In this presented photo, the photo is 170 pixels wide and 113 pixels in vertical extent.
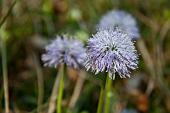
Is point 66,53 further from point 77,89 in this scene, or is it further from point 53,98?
point 77,89

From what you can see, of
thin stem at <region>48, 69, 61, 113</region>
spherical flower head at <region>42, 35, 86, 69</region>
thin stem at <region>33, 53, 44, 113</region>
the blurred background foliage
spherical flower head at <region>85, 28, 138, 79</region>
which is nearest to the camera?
spherical flower head at <region>85, 28, 138, 79</region>

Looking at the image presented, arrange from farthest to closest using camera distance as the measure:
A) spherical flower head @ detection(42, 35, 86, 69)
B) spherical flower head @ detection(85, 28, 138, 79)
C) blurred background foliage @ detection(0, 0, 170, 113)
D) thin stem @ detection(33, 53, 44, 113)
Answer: blurred background foliage @ detection(0, 0, 170, 113)
thin stem @ detection(33, 53, 44, 113)
spherical flower head @ detection(42, 35, 86, 69)
spherical flower head @ detection(85, 28, 138, 79)

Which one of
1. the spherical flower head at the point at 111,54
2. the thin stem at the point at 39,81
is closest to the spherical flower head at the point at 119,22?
the thin stem at the point at 39,81

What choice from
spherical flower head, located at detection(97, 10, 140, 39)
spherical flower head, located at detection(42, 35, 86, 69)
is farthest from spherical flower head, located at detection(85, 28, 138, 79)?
spherical flower head, located at detection(97, 10, 140, 39)

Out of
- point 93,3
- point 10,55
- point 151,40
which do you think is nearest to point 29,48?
point 10,55

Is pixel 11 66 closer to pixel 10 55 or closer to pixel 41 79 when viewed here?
pixel 10 55

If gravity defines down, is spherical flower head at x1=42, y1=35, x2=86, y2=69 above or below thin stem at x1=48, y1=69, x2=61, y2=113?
above

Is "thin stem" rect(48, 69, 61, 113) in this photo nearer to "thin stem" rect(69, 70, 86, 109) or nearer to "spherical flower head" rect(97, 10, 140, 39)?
"thin stem" rect(69, 70, 86, 109)

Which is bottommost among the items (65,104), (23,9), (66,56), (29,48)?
(65,104)
